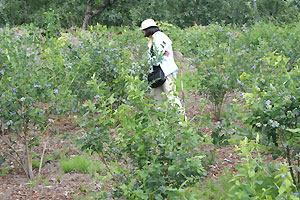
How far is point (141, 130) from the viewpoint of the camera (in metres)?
2.83

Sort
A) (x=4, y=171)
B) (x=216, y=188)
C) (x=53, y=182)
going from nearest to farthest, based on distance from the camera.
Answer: (x=216, y=188)
(x=53, y=182)
(x=4, y=171)

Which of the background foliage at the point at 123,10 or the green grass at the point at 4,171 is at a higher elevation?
the background foliage at the point at 123,10

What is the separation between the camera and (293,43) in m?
8.12

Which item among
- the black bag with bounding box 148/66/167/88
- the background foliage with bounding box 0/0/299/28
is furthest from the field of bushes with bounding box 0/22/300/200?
the background foliage with bounding box 0/0/299/28

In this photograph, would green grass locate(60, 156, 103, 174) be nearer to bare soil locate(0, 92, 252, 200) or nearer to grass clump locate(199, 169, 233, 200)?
bare soil locate(0, 92, 252, 200)

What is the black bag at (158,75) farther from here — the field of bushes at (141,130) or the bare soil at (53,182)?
the bare soil at (53,182)

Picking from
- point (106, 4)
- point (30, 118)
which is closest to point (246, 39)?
point (30, 118)

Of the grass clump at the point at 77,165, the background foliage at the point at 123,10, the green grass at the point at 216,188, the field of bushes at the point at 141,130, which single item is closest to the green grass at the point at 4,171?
the field of bushes at the point at 141,130

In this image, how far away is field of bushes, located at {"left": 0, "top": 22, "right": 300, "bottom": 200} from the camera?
2785mm

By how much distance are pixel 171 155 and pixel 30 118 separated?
1845mm

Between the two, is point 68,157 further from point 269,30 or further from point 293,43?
point 269,30

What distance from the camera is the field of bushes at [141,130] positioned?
2785 mm

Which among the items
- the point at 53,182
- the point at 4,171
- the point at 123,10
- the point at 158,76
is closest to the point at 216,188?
the point at 53,182

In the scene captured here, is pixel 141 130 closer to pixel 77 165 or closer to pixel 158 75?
pixel 77 165
